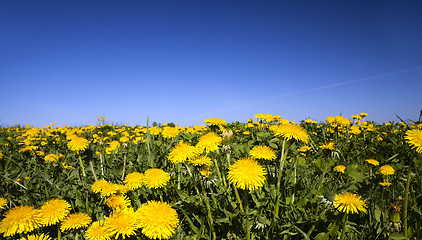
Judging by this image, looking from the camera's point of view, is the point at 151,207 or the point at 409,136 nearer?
the point at 151,207

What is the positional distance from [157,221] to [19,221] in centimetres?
95

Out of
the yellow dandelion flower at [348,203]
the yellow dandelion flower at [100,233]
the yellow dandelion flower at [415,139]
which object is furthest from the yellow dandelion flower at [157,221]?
Answer: the yellow dandelion flower at [415,139]

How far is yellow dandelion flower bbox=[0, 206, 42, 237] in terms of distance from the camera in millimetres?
1327

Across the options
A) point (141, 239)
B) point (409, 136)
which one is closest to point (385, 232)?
point (409, 136)

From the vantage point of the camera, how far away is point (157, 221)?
124cm

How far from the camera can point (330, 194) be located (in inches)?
61.1

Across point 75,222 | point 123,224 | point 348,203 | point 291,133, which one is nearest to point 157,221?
point 123,224

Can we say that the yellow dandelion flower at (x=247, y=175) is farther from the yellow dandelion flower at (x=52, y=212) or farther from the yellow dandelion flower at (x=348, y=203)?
the yellow dandelion flower at (x=52, y=212)

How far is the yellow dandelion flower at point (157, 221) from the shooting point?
4.03 feet

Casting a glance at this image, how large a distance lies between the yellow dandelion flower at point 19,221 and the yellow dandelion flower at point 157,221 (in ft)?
2.54

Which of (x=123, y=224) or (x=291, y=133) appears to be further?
(x=291, y=133)

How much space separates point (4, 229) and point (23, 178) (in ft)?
4.86

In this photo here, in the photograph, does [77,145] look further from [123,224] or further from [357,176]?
[357,176]

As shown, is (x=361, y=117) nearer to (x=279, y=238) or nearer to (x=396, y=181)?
(x=396, y=181)
